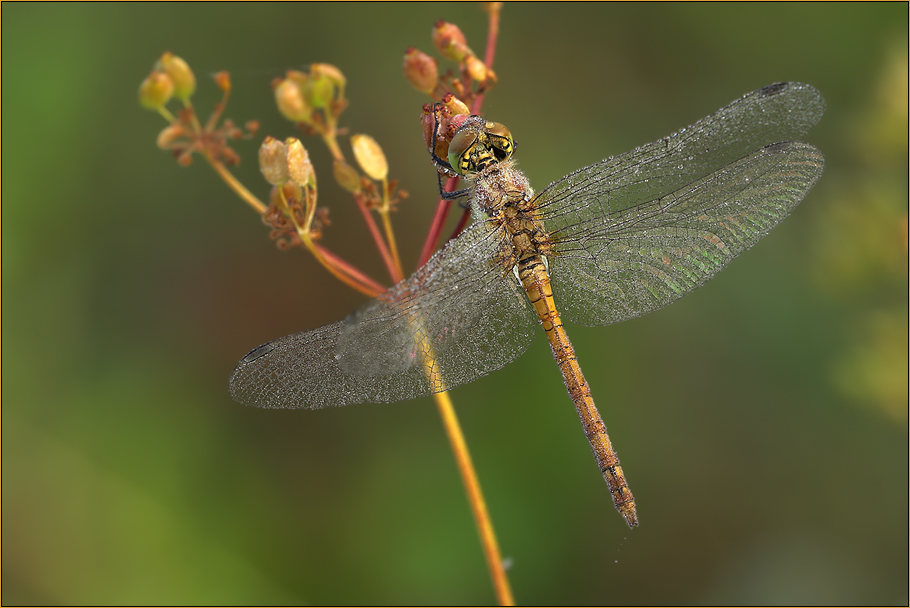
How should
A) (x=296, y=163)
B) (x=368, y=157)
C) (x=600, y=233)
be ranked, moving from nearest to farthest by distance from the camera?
Answer: 1. (x=296, y=163)
2. (x=368, y=157)
3. (x=600, y=233)

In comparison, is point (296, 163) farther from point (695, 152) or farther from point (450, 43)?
point (695, 152)

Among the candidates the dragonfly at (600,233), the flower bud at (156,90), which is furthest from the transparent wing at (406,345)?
the flower bud at (156,90)

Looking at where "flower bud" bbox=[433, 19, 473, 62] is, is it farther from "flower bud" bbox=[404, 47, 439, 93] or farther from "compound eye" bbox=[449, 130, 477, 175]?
"compound eye" bbox=[449, 130, 477, 175]

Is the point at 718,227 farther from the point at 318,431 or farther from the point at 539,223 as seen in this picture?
the point at 318,431

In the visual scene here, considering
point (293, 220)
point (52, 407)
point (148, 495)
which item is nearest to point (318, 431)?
point (148, 495)

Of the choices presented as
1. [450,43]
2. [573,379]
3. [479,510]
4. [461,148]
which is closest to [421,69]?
[450,43]

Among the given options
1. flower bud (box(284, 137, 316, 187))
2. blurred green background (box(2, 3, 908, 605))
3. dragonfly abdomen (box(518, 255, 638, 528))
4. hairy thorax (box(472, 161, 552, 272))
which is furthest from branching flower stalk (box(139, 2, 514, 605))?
blurred green background (box(2, 3, 908, 605))

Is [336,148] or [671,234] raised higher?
[336,148]
